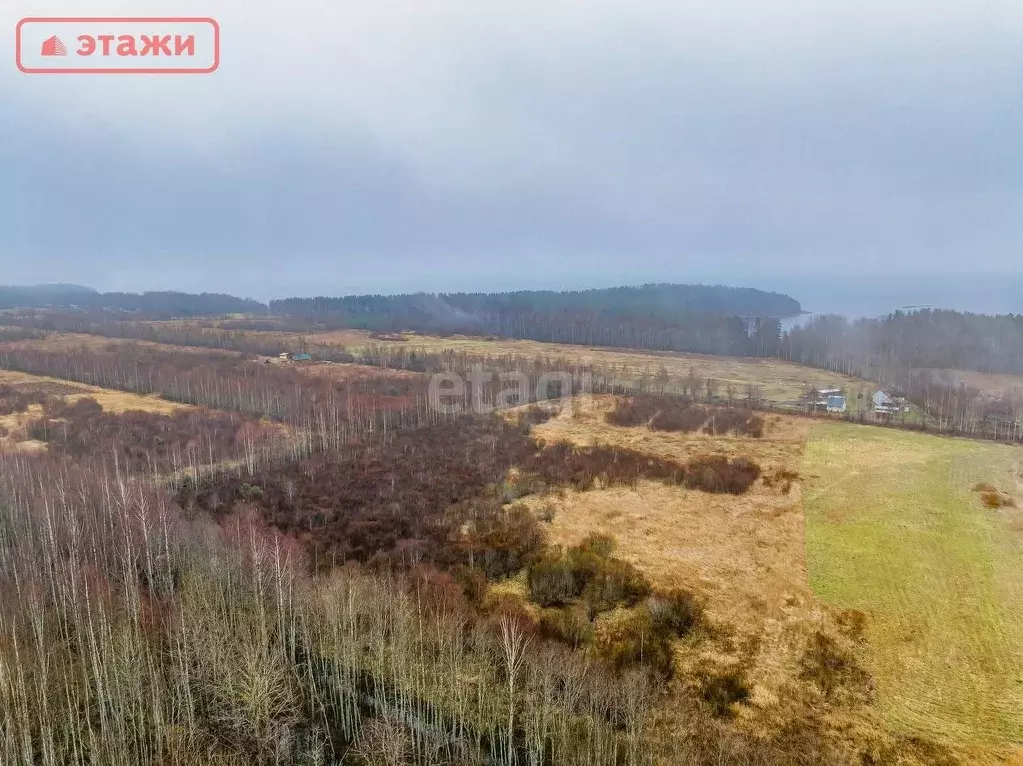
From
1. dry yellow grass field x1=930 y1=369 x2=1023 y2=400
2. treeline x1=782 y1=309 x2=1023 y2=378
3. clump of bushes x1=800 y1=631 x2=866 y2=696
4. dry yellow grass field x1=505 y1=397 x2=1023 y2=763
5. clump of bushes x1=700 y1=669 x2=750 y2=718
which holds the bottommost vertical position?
clump of bushes x1=700 y1=669 x2=750 y2=718

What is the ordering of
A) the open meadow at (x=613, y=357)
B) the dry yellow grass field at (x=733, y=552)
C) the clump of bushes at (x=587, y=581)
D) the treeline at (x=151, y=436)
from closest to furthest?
1. the dry yellow grass field at (x=733, y=552)
2. the clump of bushes at (x=587, y=581)
3. the treeline at (x=151, y=436)
4. the open meadow at (x=613, y=357)

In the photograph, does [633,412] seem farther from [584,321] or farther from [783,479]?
[584,321]

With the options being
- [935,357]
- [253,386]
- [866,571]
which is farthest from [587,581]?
[935,357]

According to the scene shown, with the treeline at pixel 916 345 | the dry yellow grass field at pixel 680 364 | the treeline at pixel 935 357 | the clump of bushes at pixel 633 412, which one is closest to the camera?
the treeline at pixel 935 357

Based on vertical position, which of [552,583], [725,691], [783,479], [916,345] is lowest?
[725,691]

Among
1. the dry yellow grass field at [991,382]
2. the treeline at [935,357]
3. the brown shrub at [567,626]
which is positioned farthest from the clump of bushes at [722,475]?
the dry yellow grass field at [991,382]

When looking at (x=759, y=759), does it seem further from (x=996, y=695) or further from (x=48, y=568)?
(x=48, y=568)

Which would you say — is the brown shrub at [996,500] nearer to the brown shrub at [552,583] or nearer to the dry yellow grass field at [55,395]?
the brown shrub at [552,583]

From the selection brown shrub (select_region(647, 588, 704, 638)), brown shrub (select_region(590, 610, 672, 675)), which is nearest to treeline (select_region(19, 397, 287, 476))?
brown shrub (select_region(590, 610, 672, 675))

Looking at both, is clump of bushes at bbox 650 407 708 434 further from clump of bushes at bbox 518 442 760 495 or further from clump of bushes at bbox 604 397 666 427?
clump of bushes at bbox 518 442 760 495
